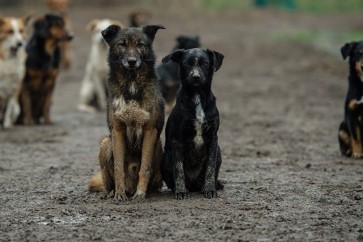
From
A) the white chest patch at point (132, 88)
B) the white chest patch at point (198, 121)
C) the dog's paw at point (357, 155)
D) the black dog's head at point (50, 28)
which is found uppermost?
the black dog's head at point (50, 28)

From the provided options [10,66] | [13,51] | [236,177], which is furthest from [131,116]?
[13,51]

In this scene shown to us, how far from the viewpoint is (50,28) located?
13672 millimetres

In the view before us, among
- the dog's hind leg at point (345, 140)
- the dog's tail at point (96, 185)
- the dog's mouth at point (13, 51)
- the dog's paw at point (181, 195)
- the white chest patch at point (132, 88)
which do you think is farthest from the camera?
the dog's mouth at point (13, 51)

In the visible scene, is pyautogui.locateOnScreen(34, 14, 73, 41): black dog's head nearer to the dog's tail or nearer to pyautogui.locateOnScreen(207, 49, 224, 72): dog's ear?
the dog's tail

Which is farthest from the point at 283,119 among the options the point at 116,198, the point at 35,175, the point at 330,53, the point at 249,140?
the point at 330,53

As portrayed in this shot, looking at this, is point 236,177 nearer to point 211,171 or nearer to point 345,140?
point 211,171

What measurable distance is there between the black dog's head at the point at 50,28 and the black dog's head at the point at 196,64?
6.38 metres

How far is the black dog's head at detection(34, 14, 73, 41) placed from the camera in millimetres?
13625

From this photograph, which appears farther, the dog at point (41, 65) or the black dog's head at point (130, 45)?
the dog at point (41, 65)

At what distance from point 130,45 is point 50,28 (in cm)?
Answer: 644

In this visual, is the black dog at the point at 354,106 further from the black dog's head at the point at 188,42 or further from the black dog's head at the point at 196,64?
the black dog's head at the point at 188,42

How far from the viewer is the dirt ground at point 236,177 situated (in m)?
6.46

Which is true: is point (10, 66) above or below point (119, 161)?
above

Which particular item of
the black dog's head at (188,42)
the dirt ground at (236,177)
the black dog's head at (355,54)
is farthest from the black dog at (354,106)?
the black dog's head at (188,42)
